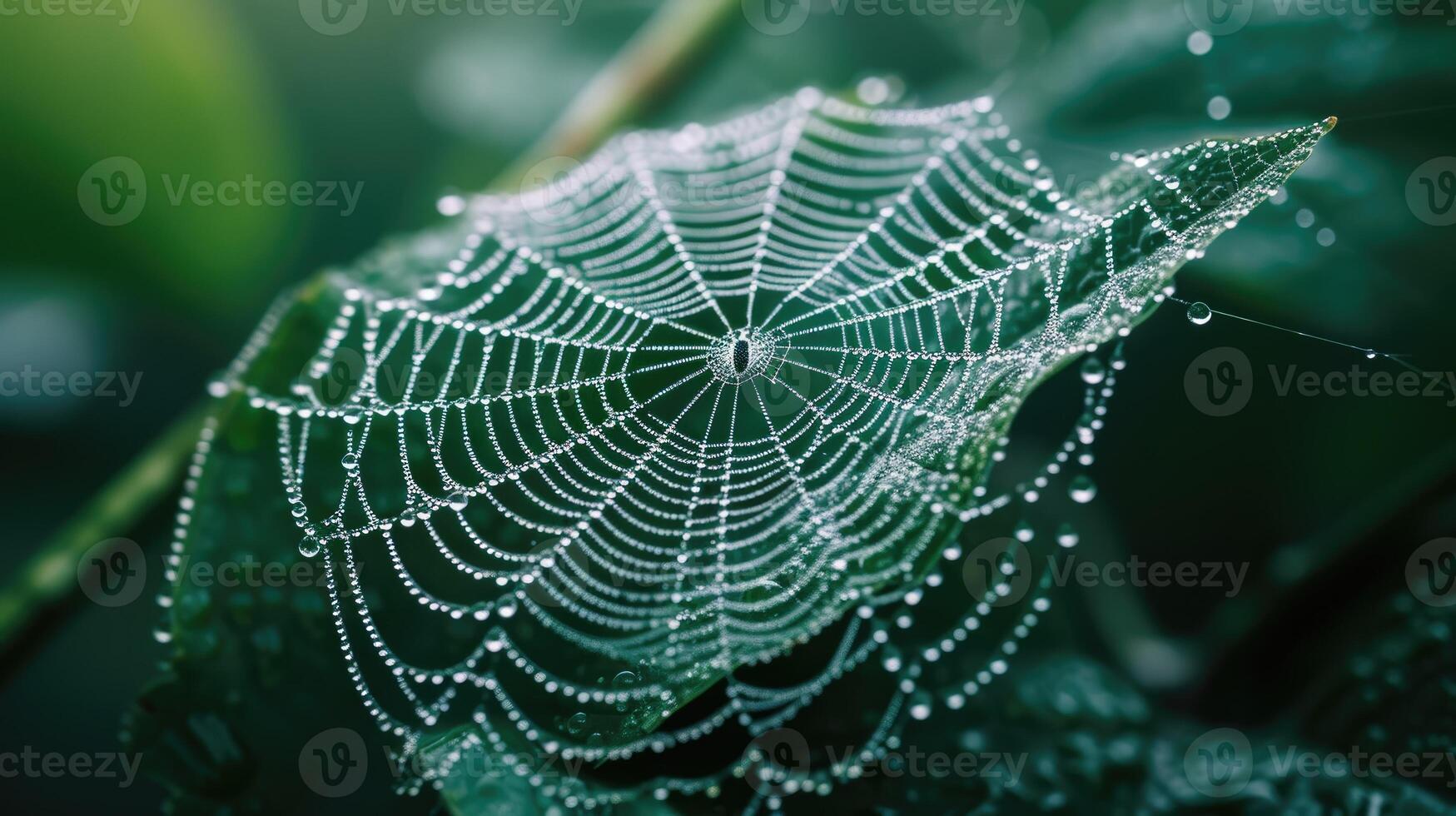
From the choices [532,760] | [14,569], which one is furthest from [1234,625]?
[14,569]

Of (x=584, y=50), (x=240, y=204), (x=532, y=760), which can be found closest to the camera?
(x=532, y=760)

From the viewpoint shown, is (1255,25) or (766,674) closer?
(766,674)

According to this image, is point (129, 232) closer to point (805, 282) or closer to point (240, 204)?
point (240, 204)

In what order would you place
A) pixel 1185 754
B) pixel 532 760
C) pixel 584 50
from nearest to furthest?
1. pixel 532 760
2. pixel 1185 754
3. pixel 584 50
